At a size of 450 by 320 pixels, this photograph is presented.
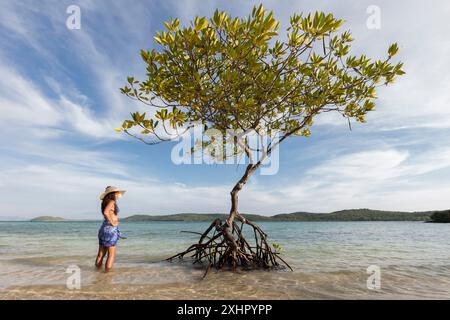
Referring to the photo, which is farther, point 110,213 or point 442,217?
point 442,217

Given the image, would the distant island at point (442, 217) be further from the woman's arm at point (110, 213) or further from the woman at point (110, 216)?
the woman's arm at point (110, 213)

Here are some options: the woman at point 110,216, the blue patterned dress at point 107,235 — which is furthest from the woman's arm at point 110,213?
the blue patterned dress at point 107,235

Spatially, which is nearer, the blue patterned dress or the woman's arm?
the woman's arm

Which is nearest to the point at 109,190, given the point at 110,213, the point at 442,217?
the point at 110,213

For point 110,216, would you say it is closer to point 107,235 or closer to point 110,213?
point 110,213

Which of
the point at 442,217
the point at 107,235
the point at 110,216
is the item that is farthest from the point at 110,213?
the point at 442,217

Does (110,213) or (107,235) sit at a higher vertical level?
(110,213)

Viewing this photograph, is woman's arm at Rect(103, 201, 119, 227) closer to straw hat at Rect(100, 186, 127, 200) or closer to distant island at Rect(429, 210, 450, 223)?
straw hat at Rect(100, 186, 127, 200)

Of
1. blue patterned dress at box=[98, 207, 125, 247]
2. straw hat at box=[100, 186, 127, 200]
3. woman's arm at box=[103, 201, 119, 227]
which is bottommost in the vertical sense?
blue patterned dress at box=[98, 207, 125, 247]

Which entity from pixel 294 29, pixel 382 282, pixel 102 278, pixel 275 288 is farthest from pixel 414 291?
pixel 102 278

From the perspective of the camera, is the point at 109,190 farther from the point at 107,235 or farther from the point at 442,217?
the point at 442,217

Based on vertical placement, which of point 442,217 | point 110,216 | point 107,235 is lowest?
point 442,217

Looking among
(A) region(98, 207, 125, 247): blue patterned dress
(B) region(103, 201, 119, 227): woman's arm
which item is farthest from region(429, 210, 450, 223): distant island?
(B) region(103, 201, 119, 227): woman's arm

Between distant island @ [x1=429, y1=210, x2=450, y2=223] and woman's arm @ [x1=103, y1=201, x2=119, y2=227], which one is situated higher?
woman's arm @ [x1=103, y1=201, x2=119, y2=227]
